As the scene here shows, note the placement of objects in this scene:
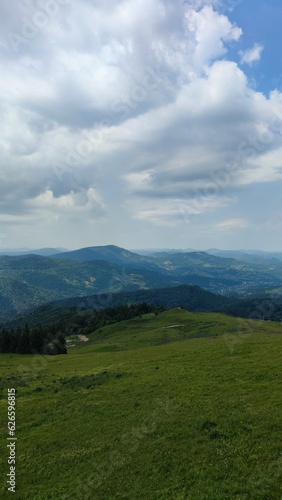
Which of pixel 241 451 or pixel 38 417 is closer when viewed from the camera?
pixel 241 451

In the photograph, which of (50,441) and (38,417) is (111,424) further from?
(38,417)

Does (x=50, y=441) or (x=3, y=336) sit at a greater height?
→ (x=50, y=441)

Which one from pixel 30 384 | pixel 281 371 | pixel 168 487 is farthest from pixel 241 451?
pixel 30 384

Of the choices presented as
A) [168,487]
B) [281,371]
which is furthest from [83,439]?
[281,371]

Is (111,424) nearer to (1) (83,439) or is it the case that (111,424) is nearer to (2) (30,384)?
(1) (83,439)

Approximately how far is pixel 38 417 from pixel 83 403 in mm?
4462

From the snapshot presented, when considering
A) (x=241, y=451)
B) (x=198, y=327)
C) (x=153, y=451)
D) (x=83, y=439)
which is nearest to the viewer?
(x=241, y=451)

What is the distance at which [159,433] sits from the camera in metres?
24.0

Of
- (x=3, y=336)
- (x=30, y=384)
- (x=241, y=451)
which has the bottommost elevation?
(x=3, y=336)

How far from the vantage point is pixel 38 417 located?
1288 inches

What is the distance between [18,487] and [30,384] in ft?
85.1

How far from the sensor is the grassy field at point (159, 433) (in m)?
18.0

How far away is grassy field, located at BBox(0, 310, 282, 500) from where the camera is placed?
18031 millimetres

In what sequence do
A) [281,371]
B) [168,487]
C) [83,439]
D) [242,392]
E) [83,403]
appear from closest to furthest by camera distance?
[168,487] → [83,439] → [242,392] → [281,371] → [83,403]
